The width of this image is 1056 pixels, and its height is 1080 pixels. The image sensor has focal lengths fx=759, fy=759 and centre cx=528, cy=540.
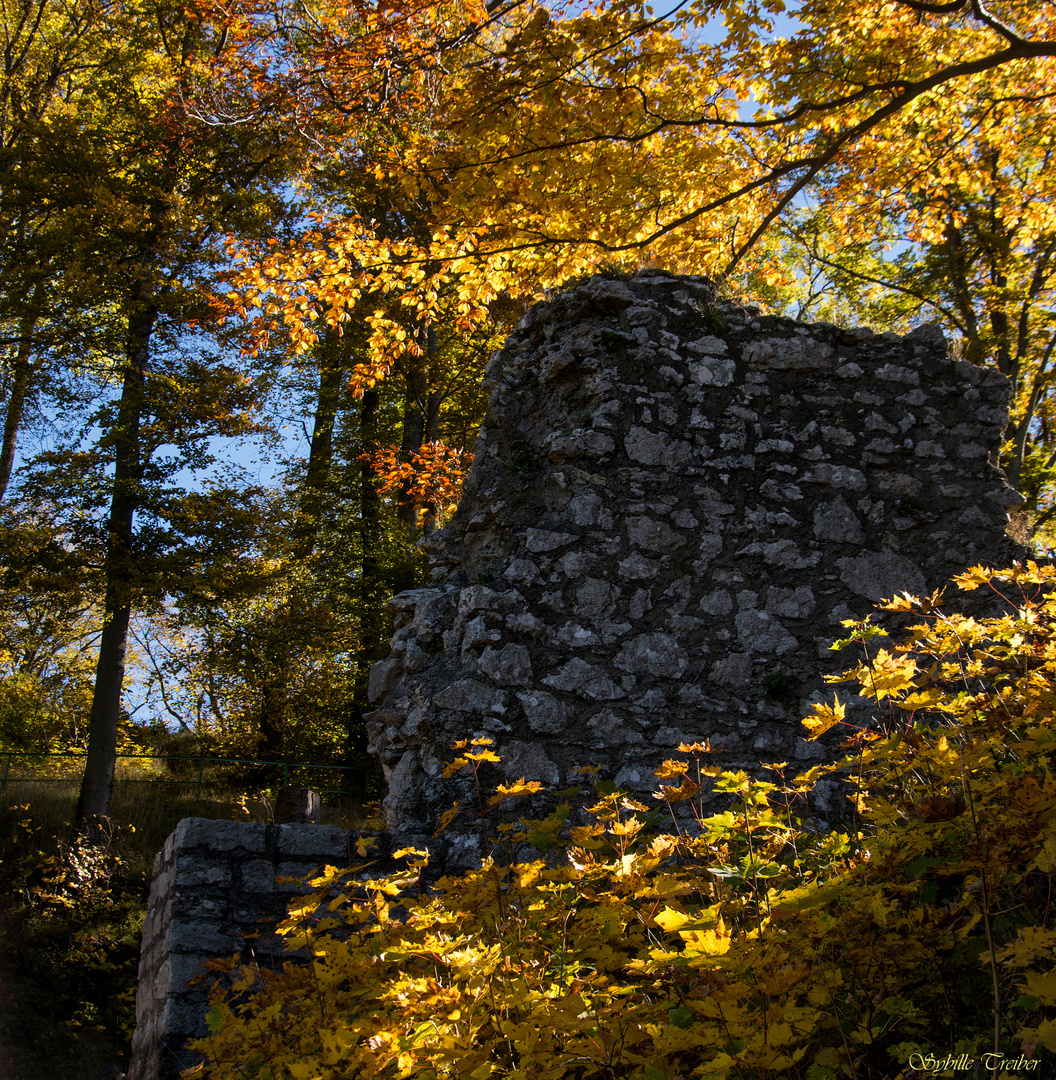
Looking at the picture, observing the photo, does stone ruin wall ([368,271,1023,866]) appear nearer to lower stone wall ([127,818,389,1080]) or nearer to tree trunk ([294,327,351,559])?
lower stone wall ([127,818,389,1080])

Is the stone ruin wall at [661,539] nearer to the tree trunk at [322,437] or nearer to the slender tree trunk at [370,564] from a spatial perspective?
the slender tree trunk at [370,564]

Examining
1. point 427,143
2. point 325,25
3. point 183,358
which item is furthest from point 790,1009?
point 325,25

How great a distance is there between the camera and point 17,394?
9227 millimetres

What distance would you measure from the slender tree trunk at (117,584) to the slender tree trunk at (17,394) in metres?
0.98

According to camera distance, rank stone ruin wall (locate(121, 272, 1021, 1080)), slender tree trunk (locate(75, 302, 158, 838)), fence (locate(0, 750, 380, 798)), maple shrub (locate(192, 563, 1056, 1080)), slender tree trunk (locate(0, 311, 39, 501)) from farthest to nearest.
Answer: fence (locate(0, 750, 380, 798)), slender tree trunk (locate(0, 311, 39, 501)), slender tree trunk (locate(75, 302, 158, 838)), stone ruin wall (locate(121, 272, 1021, 1080)), maple shrub (locate(192, 563, 1056, 1080))

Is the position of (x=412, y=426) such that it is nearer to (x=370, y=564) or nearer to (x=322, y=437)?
(x=322, y=437)

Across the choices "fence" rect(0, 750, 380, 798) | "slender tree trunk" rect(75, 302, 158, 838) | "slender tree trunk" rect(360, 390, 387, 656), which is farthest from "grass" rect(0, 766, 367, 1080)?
"slender tree trunk" rect(360, 390, 387, 656)

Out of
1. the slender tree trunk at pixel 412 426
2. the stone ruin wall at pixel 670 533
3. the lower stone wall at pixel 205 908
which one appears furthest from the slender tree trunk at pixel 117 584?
the lower stone wall at pixel 205 908

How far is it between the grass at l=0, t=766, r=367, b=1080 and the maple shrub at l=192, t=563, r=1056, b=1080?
12.5 ft

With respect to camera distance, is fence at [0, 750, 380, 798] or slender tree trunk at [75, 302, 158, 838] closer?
slender tree trunk at [75, 302, 158, 838]

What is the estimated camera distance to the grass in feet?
19.8

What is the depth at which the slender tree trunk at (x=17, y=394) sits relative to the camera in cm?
815

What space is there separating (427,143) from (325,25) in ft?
15.9

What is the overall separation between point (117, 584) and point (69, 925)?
124 inches
